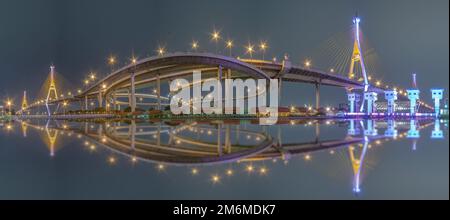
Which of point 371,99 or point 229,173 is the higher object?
point 371,99

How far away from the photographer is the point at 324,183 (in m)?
6.89

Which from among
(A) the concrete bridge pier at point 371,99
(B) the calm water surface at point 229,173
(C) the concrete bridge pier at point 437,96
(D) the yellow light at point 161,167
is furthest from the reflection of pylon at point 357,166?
(A) the concrete bridge pier at point 371,99

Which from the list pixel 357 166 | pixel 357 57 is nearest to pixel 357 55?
pixel 357 57

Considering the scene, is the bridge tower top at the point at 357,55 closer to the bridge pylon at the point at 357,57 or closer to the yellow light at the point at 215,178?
the bridge pylon at the point at 357,57

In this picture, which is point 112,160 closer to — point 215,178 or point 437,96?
point 215,178

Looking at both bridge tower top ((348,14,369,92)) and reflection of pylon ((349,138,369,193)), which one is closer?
reflection of pylon ((349,138,369,193))

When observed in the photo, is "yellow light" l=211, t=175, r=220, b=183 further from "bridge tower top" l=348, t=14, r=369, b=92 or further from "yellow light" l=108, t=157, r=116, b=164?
"bridge tower top" l=348, t=14, r=369, b=92

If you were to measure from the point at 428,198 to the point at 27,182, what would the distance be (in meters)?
8.98

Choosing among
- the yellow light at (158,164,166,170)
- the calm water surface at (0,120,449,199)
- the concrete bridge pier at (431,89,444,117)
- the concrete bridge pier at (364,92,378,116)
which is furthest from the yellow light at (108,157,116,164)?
the concrete bridge pier at (364,92,378,116)

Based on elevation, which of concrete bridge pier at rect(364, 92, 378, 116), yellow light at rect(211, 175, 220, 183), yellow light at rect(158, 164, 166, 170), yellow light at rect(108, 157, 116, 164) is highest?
concrete bridge pier at rect(364, 92, 378, 116)
